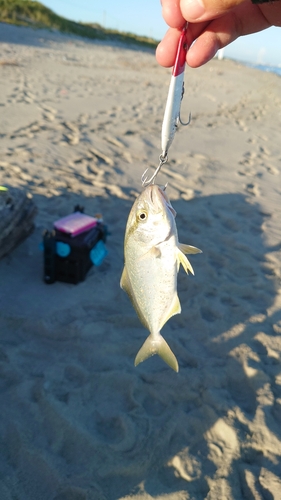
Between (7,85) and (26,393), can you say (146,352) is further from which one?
(7,85)

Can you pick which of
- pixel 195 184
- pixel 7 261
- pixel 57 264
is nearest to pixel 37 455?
pixel 57 264

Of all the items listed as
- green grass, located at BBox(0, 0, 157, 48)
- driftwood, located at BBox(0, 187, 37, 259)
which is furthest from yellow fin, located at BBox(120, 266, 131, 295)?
green grass, located at BBox(0, 0, 157, 48)

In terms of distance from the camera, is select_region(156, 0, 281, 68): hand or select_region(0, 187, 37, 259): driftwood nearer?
select_region(156, 0, 281, 68): hand

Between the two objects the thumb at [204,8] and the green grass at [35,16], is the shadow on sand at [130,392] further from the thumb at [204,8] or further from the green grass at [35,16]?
the green grass at [35,16]

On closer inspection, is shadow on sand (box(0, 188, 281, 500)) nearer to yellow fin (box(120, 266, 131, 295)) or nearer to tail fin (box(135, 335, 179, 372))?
tail fin (box(135, 335, 179, 372))

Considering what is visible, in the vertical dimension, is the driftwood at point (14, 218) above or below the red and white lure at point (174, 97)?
below

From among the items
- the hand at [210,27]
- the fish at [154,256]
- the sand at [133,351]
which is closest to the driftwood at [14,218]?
the sand at [133,351]

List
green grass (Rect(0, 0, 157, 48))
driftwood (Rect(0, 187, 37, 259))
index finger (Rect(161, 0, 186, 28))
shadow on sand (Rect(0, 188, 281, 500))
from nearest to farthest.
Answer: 1. index finger (Rect(161, 0, 186, 28))
2. shadow on sand (Rect(0, 188, 281, 500))
3. driftwood (Rect(0, 187, 37, 259))
4. green grass (Rect(0, 0, 157, 48))
